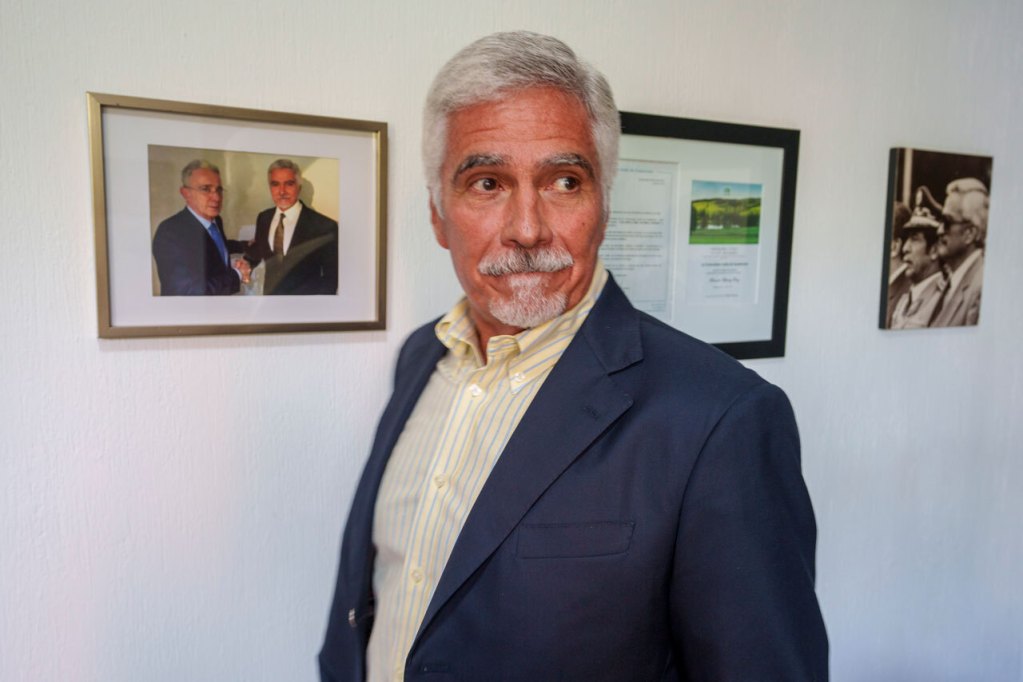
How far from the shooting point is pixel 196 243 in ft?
3.80

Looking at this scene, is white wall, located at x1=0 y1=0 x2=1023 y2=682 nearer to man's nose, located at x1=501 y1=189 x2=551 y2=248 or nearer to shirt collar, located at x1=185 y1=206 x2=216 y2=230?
shirt collar, located at x1=185 y1=206 x2=216 y2=230

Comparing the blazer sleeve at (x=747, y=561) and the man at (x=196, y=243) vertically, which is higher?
the man at (x=196, y=243)

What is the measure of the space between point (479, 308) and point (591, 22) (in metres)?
0.74

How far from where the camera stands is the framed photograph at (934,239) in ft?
5.78

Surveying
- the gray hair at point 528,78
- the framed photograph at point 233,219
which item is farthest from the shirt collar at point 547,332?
the framed photograph at point 233,219

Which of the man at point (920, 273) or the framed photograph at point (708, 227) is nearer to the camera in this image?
the framed photograph at point (708, 227)

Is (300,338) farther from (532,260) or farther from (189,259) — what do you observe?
(532,260)

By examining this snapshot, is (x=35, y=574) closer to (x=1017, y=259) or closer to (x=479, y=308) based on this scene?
(x=479, y=308)

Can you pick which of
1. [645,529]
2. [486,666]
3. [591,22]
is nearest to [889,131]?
[591,22]

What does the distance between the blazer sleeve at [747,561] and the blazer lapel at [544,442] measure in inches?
5.4

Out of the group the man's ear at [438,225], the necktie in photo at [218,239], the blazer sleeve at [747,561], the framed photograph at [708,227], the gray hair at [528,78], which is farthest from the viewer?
the framed photograph at [708,227]

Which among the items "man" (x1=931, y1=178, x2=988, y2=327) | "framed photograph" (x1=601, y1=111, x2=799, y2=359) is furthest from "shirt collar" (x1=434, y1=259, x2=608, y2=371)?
"man" (x1=931, y1=178, x2=988, y2=327)

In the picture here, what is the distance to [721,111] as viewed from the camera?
5.11ft

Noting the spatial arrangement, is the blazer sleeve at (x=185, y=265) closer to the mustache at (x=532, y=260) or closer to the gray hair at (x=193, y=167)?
the gray hair at (x=193, y=167)
